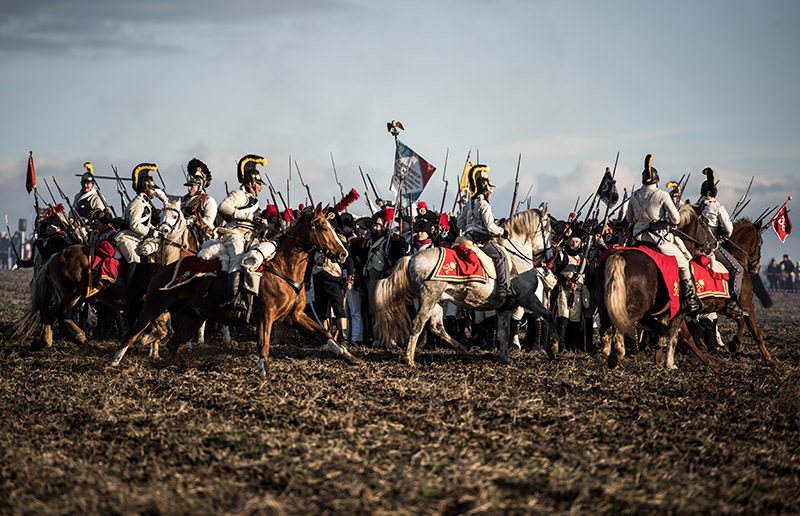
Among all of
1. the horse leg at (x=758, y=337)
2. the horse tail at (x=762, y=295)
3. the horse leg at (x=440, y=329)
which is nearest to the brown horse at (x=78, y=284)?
the horse leg at (x=440, y=329)

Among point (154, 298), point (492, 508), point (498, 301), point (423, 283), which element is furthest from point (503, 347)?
point (492, 508)

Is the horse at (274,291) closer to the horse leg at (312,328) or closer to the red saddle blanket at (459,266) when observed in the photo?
the horse leg at (312,328)

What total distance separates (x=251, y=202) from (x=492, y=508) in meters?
7.79

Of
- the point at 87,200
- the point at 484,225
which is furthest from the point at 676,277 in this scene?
the point at 87,200

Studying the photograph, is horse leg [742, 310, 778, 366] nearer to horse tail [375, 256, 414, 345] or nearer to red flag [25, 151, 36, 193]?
horse tail [375, 256, 414, 345]

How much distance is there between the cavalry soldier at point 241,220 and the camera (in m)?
10.4

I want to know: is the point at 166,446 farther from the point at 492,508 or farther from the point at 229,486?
the point at 492,508

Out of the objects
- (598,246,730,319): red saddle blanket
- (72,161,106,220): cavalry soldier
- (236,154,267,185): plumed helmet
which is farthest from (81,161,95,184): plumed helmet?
(598,246,730,319): red saddle blanket

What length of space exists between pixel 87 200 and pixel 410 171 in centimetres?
655

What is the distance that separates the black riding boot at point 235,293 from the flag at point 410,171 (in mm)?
5496

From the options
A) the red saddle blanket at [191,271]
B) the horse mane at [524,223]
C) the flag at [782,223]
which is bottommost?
the red saddle blanket at [191,271]

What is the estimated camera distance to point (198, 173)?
43.7ft

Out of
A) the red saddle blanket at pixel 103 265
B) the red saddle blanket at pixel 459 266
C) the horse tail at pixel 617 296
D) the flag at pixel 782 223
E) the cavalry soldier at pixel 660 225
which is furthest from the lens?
the flag at pixel 782 223

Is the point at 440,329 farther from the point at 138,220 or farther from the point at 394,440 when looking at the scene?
the point at 394,440
